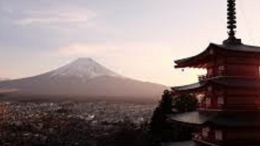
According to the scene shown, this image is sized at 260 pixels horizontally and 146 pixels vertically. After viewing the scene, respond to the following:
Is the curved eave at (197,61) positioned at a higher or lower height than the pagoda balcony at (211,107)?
higher

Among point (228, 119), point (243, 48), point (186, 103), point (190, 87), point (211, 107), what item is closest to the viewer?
point (228, 119)

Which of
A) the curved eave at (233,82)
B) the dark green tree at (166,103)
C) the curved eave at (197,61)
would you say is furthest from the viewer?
the dark green tree at (166,103)

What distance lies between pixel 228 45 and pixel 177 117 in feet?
13.8

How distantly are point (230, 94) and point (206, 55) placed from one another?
2.00 meters

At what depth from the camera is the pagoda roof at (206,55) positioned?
1802 cm

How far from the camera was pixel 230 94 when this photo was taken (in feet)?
58.8

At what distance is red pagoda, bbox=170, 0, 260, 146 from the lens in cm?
1742

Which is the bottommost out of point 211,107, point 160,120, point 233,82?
point 160,120

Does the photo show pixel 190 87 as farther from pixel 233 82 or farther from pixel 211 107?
pixel 233 82

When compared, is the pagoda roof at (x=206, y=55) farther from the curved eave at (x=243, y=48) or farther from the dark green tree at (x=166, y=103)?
the dark green tree at (x=166, y=103)

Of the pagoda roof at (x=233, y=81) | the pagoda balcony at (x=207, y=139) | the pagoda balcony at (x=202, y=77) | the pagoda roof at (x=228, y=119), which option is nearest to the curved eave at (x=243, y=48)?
the pagoda roof at (x=233, y=81)

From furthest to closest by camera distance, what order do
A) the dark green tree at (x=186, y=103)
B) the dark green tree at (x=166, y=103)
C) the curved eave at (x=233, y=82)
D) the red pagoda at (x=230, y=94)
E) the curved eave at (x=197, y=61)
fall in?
the dark green tree at (x=186, y=103) → the dark green tree at (x=166, y=103) → the curved eave at (x=197, y=61) → the curved eave at (x=233, y=82) → the red pagoda at (x=230, y=94)

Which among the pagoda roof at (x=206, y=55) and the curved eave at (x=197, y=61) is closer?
the pagoda roof at (x=206, y=55)

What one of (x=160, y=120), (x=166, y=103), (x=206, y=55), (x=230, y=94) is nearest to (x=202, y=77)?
(x=206, y=55)
